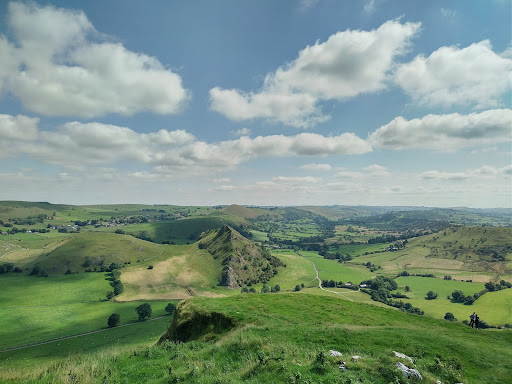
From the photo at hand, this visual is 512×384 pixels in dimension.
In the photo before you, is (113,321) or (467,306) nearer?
(113,321)

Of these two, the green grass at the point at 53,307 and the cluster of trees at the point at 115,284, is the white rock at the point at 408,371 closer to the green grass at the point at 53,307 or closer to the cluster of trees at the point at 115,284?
the green grass at the point at 53,307

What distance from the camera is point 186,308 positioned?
40062 millimetres

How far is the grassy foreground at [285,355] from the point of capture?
17562 millimetres

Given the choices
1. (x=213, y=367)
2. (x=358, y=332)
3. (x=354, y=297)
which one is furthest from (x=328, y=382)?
(x=354, y=297)

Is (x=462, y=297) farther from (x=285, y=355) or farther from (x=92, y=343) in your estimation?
(x=92, y=343)

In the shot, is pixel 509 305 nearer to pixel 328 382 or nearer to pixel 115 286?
pixel 328 382

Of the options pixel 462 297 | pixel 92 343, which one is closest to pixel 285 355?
pixel 92 343

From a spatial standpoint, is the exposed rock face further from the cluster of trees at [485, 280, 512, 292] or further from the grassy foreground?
the cluster of trees at [485, 280, 512, 292]

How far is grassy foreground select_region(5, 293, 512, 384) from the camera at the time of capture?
57.6 ft

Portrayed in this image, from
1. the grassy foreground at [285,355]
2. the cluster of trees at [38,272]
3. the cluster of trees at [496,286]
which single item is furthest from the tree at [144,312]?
the cluster of trees at [496,286]

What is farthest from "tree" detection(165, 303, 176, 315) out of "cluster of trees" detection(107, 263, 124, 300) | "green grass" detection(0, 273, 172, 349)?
"cluster of trees" detection(107, 263, 124, 300)

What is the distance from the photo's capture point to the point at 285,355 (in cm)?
1983

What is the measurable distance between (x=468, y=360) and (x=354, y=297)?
168553 millimetres

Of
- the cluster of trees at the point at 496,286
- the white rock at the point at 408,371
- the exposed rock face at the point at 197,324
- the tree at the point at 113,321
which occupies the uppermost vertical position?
the white rock at the point at 408,371
